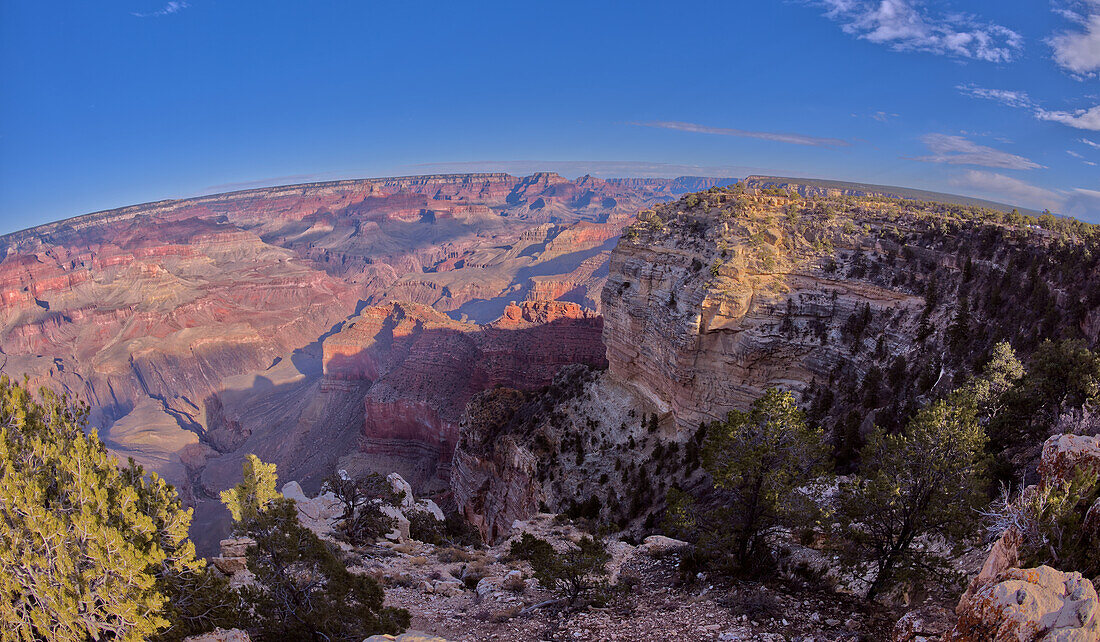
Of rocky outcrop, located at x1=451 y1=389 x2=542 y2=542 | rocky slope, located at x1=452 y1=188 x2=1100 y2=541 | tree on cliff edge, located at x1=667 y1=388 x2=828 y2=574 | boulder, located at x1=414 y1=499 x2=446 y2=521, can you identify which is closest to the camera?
tree on cliff edge, located at x1=667 y1=388 x2=828 y2=574

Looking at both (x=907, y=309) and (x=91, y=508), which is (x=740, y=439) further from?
(x=907, y=309)

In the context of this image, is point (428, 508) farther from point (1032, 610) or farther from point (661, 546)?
point (1032, 610)

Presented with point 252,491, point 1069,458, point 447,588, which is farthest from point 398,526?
point 1069,458

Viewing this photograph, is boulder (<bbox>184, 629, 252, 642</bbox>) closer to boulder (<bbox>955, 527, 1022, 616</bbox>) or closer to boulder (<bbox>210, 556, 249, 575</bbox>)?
boulder (<bbox>210, 556, 249, 575</bbox>)

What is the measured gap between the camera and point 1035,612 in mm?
4918

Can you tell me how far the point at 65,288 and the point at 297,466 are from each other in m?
149

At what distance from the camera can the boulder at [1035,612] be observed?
4.71m

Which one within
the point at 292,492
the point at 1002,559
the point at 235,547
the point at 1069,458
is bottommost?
the point at 292,492

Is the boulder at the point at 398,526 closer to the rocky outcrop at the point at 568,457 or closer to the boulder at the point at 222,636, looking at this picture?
the rocky outcrop at the point at 568,457

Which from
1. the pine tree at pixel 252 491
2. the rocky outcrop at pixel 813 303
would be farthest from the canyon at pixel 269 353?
the pine tree at pixel 252 491

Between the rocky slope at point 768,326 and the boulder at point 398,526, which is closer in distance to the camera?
the rocky slope at point 768,326

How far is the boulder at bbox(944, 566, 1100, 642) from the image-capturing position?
4.71 m

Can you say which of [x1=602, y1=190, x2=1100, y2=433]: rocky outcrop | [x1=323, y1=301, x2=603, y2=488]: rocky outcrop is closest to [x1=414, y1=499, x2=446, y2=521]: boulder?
[x1=602, y1=190, x2=1100, y2=433]: rocky outcrop

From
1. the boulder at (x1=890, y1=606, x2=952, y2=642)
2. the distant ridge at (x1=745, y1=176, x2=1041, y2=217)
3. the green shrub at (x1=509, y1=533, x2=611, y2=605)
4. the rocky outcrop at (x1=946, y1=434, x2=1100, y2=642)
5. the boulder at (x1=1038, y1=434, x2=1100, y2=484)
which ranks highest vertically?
the distant ridge at (x1=745, y1=176, x2=1041, y2=217)
